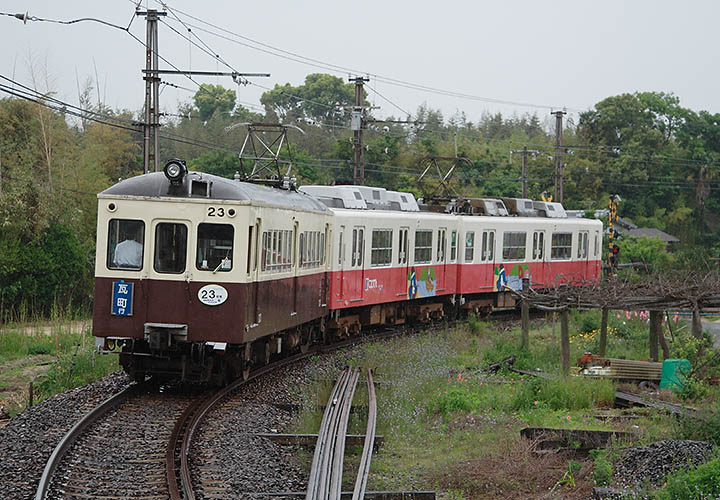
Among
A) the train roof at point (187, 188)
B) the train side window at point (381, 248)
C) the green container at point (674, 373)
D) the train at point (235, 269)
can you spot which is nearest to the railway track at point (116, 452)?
the train at point (235, 269)

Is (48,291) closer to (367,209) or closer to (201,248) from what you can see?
(367,209)

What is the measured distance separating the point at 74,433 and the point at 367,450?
9.89 feet

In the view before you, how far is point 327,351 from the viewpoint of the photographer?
740 inches

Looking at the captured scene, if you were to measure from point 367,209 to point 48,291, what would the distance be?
1020 centimetres

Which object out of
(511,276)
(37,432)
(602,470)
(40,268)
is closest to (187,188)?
(37,432)

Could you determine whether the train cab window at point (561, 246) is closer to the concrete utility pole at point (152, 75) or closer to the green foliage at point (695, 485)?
the concrete utility pole at point (152, 75)

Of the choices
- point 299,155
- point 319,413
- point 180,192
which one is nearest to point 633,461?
point 319,413

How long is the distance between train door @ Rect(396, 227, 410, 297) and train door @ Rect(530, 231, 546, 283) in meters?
6.46

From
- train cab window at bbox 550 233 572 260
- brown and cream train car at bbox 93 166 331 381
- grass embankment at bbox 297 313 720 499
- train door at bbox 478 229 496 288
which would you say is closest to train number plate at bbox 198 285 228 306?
brown and cream train car at bbox 93 166 331 381

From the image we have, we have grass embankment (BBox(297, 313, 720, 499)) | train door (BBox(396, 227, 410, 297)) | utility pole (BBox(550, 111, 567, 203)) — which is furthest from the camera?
utility pole (BBox(550, 111, 567, 203))

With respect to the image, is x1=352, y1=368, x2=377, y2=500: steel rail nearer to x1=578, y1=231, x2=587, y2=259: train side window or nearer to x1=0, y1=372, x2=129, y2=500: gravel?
x1=0, y1=372, x2=129, y2=500: gravel

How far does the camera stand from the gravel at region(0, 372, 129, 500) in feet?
27.8

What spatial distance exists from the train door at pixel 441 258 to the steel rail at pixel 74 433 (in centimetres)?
1218

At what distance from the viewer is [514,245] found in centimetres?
2717
